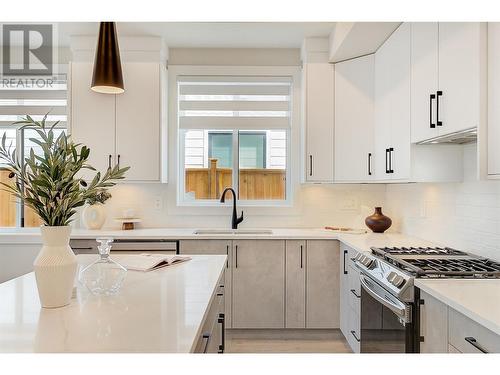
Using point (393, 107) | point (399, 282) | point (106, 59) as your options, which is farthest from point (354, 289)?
point (106, 59)

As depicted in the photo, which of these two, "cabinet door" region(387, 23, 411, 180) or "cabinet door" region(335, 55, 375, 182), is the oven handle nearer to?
"cabinet door" region(387, 23, 411, 180)

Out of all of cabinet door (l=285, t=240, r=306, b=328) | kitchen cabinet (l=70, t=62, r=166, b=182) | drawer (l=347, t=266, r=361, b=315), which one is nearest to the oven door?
drawer (l=347, t=266, r=361, b=315)

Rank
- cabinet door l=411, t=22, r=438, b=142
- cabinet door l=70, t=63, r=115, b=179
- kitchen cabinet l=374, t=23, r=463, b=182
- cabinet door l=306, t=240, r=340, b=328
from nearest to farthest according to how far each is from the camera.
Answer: cabinet door l=411, t=22, r=438, b=142, kitchen cabinet l=374, t=23, r=463, b=182, cabinet door l=306, t=240, r=340, b=328, cabinet door l=70, t=63, r=115, b=179

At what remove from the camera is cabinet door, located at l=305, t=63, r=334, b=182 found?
11.7ft

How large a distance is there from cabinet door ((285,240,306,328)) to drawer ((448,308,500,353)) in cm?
183

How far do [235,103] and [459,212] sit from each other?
231 cm

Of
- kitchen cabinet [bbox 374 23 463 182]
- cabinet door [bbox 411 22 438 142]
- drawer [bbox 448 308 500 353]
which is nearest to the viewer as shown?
drawer [bbox 448 308 500 353]

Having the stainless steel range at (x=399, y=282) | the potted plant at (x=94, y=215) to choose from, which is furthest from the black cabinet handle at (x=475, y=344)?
the potted plant at (x=94, y=215)

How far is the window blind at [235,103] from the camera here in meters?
3.94

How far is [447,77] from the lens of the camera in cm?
205

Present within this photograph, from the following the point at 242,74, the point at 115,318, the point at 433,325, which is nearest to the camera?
the point at 115,318

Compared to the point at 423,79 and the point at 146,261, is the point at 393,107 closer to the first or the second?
the point at 423,79

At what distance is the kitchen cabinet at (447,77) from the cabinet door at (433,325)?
84 centimetres

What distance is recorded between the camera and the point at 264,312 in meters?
3.32
